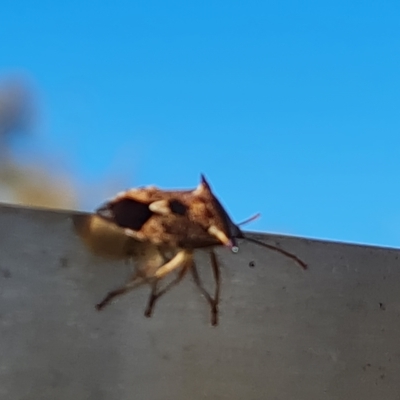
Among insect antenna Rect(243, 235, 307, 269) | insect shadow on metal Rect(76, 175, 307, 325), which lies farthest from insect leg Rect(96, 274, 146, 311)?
insect antenna Rect(243, 235, 307, 269)

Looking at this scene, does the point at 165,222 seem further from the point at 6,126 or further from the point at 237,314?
the point at 6,126

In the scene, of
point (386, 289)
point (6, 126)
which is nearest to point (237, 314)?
point (386, 289)

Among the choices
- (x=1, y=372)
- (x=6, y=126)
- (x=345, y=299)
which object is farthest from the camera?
(x=6, y=126)

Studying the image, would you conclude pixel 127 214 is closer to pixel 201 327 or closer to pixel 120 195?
pixel 120 195

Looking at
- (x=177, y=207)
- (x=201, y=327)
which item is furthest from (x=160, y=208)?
(x=201, y=327)

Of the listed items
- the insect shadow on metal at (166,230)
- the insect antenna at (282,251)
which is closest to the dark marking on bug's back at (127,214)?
the insect shadow on metal at (166,230)

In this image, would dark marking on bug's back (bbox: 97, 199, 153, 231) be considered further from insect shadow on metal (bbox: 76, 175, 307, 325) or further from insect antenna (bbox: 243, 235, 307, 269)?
insect antenna (bbox: 243, 235, 307, 269)
